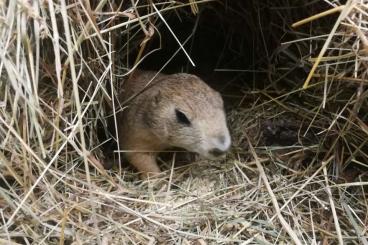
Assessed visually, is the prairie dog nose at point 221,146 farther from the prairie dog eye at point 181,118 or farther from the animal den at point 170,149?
the prairie dog eye at point 181,118

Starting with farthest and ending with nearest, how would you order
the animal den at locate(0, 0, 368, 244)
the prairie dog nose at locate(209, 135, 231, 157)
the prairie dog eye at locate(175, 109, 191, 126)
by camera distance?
the prairie dog eye at locate(175, 109, 191, 126) < the prairie dog nose at locate(209, 135, 231, 157) < the animal den at locate(0, 0, 368, 244)

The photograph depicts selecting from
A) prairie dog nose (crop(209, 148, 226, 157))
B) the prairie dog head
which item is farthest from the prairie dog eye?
prairie dog nose (crop(209, 148, 226, 157))

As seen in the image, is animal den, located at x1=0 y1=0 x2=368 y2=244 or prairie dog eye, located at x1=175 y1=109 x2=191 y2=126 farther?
prairie dog eye, located at x1=175 y1=109 x2=191 y2=126

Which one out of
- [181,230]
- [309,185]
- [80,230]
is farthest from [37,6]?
[309,185]

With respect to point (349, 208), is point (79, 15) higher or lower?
higher

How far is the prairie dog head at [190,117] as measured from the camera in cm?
295

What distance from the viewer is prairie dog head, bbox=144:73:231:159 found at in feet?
9.68

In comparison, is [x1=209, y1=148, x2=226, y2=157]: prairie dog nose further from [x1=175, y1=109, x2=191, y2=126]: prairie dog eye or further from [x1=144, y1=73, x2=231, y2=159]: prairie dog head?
[x1=175, y1=109, x2=191, y2=126]: prairie dog eye

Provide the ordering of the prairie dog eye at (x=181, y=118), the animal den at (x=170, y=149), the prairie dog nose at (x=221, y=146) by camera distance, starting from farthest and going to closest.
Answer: the prairie dog eye at (x=181, y=118) < the prairie dog nose at (x=221, y=146) < the animal den at (x=170, y=149)

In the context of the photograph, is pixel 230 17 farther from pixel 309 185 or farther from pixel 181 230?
pixel 181 230

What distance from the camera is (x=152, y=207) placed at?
2938 mm

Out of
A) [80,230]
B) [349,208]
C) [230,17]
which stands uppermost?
[230,17]

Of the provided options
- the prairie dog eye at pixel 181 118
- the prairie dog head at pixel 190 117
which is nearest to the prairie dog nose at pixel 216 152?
the prairie dog head at pixel 190 117

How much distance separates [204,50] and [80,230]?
2.24m
